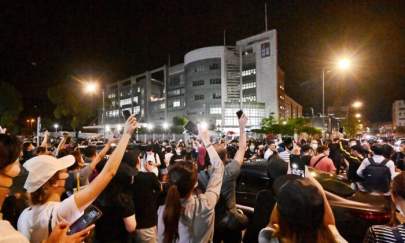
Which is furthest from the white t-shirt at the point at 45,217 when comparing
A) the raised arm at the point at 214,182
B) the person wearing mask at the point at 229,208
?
the person wearing mask at the point at 229,208

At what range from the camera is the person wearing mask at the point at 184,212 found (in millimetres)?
2900

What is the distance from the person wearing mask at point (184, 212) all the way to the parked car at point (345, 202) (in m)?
3.10

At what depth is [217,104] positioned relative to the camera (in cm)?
8638

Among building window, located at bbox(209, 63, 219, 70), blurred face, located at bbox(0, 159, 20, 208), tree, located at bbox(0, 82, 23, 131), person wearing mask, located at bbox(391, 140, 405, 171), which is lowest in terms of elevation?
person wearing mask, located at bbox(391, 140, 405, 171)

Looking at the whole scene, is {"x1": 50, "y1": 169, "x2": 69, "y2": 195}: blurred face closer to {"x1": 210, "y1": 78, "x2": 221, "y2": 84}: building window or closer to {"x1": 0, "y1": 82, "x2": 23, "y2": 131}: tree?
{"x1": 0, "y1": 82, "x2": 23, "y2": 131}: tree

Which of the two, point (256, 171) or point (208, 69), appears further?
point (208, 69)

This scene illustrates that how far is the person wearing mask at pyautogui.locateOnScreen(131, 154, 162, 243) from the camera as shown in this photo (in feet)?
13.4

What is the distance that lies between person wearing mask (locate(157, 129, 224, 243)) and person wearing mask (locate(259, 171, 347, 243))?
1.15 meters

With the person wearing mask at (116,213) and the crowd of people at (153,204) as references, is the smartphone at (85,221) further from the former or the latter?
the person wearing mask at (116,213)

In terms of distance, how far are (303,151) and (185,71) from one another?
86.5 meters

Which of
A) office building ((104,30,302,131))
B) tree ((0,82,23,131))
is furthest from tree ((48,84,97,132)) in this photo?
office building ((104,30,302,131))

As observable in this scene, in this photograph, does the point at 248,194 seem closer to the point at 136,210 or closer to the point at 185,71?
the point at 136,210

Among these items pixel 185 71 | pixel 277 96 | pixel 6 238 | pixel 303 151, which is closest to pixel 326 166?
pixel 303 151

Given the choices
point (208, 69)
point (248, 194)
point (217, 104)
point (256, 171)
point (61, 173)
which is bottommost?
point (248, 194)
